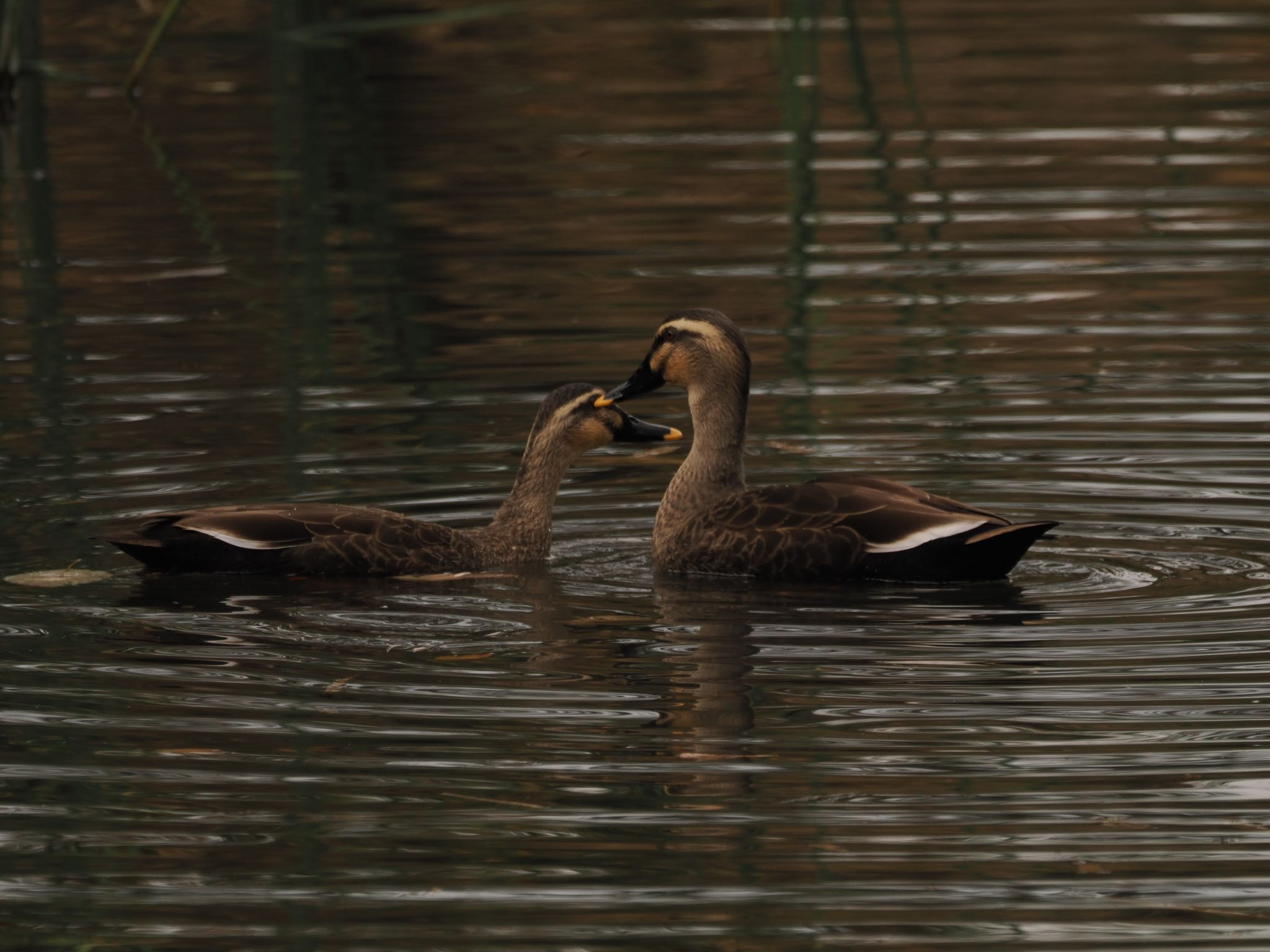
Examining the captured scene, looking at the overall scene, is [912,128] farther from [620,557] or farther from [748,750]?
[748,750]

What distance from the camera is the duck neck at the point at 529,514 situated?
33.5 ft

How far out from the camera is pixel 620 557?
34.5ft

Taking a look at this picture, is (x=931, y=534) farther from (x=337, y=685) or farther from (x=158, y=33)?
(x=158, y=33)

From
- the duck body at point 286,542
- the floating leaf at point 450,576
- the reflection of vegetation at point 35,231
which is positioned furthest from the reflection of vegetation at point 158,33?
the floating leaf at point 450,576

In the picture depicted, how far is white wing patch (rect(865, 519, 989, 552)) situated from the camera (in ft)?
30.2

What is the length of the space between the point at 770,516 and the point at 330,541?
172cm

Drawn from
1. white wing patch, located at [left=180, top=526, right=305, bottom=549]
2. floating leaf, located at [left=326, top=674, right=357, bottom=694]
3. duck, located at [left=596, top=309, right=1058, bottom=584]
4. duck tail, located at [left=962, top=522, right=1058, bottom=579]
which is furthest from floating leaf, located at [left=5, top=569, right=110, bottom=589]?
duck tail, located at [left=962, top=522, right=1058, bottom=579]

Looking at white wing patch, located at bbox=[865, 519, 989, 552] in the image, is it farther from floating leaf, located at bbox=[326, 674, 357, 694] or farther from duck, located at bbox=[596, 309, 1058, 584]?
floating leaf, located at bbox=[326, 674, 357, 694]

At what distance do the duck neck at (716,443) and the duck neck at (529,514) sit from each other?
20.8 inches

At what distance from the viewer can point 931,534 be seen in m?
9.25

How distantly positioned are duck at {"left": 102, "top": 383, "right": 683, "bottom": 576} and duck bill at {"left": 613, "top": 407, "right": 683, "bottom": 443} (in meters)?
0.55

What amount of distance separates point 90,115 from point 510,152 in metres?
4.81

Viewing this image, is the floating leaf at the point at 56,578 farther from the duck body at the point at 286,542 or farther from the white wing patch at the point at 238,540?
the white wing patch at the point at 238,540

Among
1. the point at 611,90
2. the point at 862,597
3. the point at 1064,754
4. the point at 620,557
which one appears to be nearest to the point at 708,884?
the point at 1064,754
